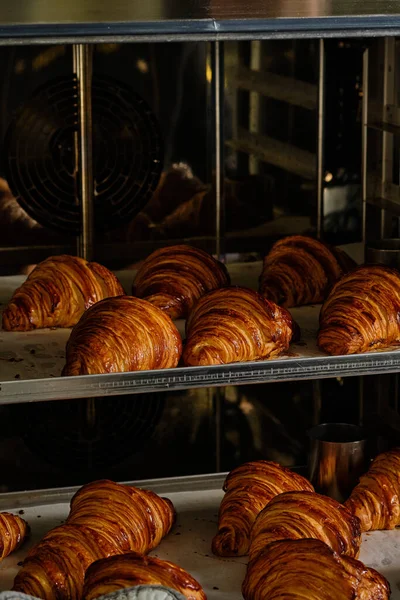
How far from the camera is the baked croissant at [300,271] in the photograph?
263cm

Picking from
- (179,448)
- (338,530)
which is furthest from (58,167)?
(338,530)

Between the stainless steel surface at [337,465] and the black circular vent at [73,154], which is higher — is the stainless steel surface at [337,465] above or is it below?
below

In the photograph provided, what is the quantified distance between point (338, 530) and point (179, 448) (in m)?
1.02

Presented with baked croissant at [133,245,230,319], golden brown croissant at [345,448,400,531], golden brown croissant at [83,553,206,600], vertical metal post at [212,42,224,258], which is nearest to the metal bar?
vertical metal post at [212,42,224,258]

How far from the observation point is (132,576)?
1.95 m

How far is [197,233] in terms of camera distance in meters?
3.13

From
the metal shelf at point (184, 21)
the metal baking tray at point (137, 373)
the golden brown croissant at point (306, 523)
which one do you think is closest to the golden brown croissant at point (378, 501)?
the golden brown croissant at point (306, 523)

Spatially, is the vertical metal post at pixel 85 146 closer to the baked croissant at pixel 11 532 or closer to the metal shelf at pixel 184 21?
the metal shelf at pixel 184 21

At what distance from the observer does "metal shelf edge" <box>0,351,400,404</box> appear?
2.14 meters

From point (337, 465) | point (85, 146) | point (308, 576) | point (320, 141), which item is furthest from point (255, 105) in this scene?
point (308, 576)

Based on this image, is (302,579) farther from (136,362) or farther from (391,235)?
(391,235)

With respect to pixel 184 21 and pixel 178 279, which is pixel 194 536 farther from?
pixel 184 21

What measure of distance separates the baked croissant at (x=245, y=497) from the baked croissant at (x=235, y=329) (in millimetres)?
288

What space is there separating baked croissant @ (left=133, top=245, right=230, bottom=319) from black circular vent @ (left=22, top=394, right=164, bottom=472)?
0.62 m
